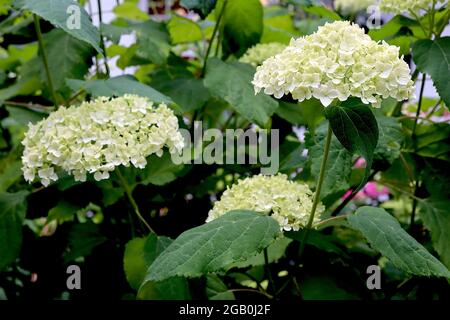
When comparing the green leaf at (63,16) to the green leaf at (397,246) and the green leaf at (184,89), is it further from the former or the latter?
the green leaf at (397,246)

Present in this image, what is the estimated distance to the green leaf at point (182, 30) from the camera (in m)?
1.61

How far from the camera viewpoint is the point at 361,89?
84 cm

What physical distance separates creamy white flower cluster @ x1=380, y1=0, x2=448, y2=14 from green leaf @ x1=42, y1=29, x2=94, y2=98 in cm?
65

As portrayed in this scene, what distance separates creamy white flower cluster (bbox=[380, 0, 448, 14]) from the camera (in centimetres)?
116

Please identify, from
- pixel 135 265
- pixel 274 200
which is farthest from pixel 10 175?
pixel 274 200

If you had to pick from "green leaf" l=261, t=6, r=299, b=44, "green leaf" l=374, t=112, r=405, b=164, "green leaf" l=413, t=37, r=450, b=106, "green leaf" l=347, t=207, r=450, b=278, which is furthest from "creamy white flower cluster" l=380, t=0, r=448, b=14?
"green leaf" l=347, t=207, r=450, b=278

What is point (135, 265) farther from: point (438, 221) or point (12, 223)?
point (438, 221)

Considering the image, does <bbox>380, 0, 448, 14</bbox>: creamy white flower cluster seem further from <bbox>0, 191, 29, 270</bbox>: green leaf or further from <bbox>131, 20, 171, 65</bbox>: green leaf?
<bbox>0, 191, 29, 270</bbox>: green leaf

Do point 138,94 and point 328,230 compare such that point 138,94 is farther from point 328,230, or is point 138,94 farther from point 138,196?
point 328,230

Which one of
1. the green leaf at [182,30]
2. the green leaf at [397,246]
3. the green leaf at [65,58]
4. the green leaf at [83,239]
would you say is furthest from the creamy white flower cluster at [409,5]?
the green leaf at [83,239]

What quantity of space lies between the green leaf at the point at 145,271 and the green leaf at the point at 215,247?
173mm

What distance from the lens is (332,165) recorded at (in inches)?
40.9

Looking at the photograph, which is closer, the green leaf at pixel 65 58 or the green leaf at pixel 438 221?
the green leaf at pixel 438 221
